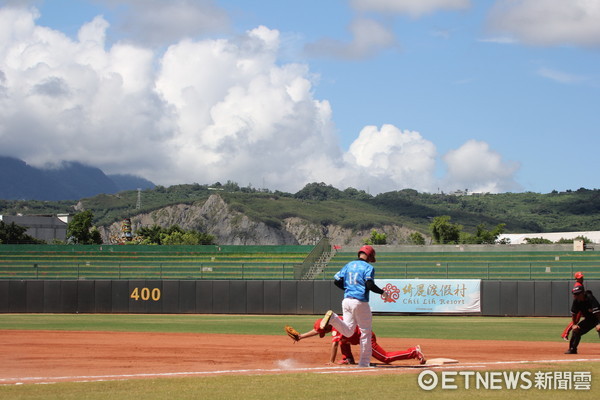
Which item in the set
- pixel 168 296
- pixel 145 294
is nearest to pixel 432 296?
pixel 168 296

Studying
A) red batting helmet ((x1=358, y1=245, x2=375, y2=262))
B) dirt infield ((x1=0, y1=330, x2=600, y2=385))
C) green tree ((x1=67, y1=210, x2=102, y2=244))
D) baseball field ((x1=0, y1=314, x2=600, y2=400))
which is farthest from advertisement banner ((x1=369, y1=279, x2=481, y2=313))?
green tree ((x1=67, y1=210, x2=102, y2=244))

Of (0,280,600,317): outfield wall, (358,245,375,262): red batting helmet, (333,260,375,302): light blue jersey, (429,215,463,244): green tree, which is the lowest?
(0,280,600,317): outfield wall

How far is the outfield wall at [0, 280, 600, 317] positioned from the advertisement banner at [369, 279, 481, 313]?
2.43 metres

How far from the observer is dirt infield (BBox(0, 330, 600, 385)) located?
12.3 meters

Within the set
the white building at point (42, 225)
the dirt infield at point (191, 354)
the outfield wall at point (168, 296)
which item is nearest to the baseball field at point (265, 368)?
the dirt infield at point (191, 354)

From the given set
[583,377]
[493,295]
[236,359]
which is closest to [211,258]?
[493,295]

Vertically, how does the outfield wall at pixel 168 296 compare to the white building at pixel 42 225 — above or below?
below

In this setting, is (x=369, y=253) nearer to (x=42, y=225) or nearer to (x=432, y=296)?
(x=432, y=296)

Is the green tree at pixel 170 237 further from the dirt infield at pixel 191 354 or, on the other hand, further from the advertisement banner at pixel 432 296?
the dirt infield at pixel 191 354

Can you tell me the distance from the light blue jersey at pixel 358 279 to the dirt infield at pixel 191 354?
115 cm

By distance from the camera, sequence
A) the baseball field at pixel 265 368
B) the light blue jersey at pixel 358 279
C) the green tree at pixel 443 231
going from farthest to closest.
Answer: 1. the green tree at pixel 443 231
2. the light blue jersey at pixel 358 279
3. the baseball field at pixel 265 368

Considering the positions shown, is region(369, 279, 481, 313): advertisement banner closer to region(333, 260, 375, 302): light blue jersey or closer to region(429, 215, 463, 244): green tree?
region(333, 260, 375, 302): light blue jersey

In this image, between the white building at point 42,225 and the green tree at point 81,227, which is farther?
the white building at point 42,225

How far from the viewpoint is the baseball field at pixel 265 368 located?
9.75m
